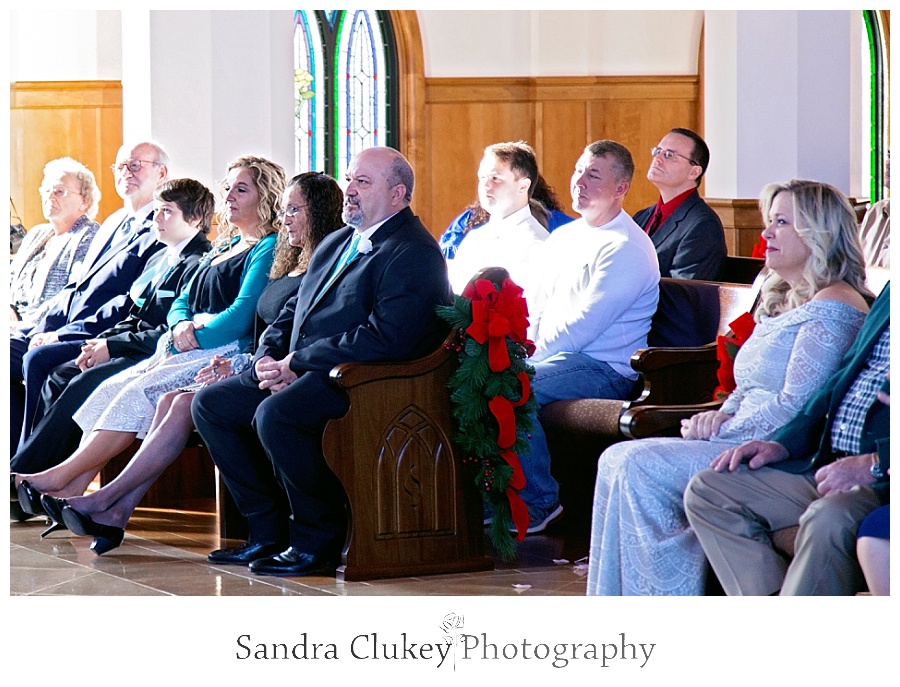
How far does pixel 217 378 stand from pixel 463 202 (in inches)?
247

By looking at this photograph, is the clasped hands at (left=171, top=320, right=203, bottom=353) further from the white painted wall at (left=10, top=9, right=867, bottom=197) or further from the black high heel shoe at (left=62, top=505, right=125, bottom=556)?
the white painted wall at (left=10, top=9, right=867, bottom=197)

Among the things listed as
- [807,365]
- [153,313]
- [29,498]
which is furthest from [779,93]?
[807,365]

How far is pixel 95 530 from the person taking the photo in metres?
4.67

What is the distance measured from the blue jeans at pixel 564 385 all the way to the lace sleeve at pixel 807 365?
4.36ft

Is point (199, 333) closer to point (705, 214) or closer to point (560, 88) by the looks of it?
point (705, 214)

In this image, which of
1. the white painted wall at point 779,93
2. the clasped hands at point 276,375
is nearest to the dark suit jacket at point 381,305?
the clasped hands at point 276,375

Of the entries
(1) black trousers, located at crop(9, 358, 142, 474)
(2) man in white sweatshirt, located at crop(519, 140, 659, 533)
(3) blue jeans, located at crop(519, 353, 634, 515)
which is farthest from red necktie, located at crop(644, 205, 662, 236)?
(1) black trousers, located at crop(9, 358, 142, 474)

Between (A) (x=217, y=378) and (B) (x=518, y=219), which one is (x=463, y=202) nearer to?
(B) (x=518, y=219)

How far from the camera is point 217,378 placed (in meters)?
4.98

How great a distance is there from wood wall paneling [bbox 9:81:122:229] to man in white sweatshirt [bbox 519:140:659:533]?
5.63 m

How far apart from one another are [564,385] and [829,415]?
161 cm

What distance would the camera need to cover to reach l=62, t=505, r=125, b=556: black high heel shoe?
464 centimetres

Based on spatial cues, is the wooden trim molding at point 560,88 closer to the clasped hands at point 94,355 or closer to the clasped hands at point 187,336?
the clasped hands at point 94,355
